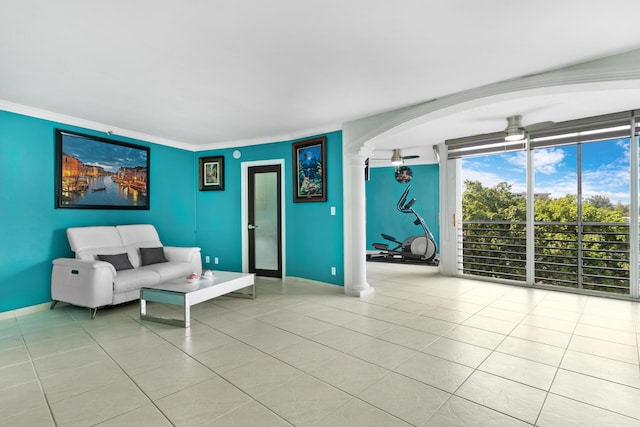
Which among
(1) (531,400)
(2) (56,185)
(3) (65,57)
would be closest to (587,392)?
(1) (531,400)

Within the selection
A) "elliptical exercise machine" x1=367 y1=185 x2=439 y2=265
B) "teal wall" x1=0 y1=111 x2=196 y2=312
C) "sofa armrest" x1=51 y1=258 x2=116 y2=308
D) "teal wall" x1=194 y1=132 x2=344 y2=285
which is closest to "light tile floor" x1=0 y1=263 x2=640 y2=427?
"sofa armrest" x1=51 y1=258 x2=116 y2=308

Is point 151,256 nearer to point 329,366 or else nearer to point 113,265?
point 113,265

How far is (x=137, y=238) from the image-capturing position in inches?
191

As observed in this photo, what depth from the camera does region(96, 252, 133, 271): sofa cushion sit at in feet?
13.5

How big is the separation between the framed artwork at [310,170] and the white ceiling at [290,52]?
903 millimetres

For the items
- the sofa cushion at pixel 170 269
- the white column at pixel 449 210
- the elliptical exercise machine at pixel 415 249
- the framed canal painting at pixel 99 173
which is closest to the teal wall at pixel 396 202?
the elliptical exercise machine at pixel 415 249

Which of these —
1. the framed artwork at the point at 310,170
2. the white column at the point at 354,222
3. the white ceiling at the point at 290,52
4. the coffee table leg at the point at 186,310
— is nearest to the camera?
the white ceiling at the point at 290,52

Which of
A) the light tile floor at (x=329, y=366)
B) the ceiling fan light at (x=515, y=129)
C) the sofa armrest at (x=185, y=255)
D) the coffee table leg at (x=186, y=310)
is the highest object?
the ceiling fan light at (x=515, y=129)

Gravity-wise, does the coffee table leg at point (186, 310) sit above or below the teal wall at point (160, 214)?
below

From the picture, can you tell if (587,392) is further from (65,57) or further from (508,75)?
(65,57)

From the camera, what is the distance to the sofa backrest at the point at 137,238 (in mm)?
4648

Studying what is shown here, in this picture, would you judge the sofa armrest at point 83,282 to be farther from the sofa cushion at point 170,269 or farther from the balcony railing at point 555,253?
the balcony railing at point 555,253

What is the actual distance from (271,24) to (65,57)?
1.81 m

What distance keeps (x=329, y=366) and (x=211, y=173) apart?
4618mm
